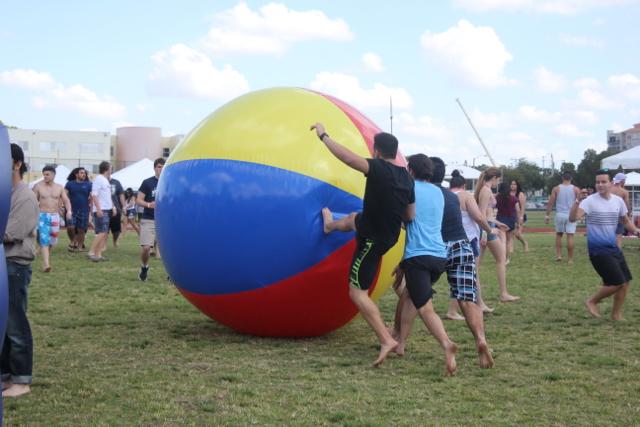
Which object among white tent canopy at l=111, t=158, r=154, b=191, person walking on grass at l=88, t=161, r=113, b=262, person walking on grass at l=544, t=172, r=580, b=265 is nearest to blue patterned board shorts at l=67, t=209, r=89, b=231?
person walking on grass at l=88, t=161, r=113, b=262

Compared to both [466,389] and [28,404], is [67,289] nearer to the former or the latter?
[28,404]

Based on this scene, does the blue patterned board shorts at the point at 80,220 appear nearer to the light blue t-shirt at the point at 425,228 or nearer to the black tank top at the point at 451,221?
the black tank top at the point at 451,221

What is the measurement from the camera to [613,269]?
26.1 feet

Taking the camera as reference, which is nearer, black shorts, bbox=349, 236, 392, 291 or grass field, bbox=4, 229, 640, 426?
grass field, bbox=4, 229, 640, 426

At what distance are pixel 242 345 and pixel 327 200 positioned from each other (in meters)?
1.50

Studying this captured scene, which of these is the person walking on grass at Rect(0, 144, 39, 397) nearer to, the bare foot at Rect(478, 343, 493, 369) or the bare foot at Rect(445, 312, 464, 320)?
the bare foot at Rect(478, 343, 493, 369)

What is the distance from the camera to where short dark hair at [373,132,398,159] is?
590cm

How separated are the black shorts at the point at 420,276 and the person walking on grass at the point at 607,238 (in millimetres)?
2829

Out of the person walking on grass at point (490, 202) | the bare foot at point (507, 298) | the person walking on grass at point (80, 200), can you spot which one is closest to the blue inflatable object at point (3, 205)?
the person walking on grass at point (490, 202)

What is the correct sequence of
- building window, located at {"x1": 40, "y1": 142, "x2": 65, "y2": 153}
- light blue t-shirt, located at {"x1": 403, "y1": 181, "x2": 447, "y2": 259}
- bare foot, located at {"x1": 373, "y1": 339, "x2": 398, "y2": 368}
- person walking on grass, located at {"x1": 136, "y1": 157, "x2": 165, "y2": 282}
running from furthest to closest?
building window, located at {"x1": 40, "y1": 142, "x2": 65, "y2": 153}
person walking on grass, located at {"x1": 136, "y1": 157, "x2": 165, "y2": 282}
light blue t-shirt, located at {"x1": 403, "y1": 181, "x2": 447, "y2": 259}
bare foot, located at {"x1": 373, "y1": 339, "x2": 398, "y2": 368}

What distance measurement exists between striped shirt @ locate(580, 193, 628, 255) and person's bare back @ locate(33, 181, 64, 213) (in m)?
8.73

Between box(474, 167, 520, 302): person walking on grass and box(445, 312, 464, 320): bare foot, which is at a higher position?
box(474, 167, 520, 302): person walking on grass

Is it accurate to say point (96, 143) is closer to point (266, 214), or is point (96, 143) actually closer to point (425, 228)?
point (266, 214)

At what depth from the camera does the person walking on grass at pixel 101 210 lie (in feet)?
46.5
